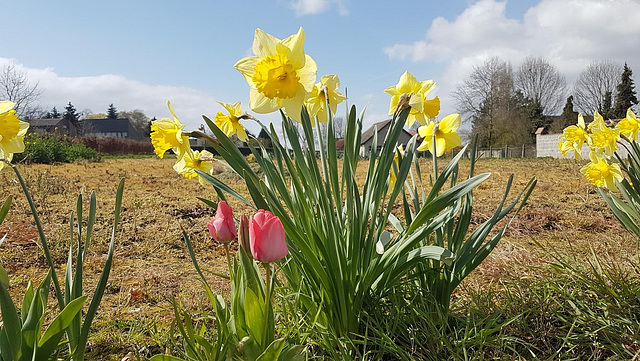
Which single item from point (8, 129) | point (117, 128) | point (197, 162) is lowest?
point (197, 162)

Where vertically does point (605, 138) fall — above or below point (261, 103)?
below

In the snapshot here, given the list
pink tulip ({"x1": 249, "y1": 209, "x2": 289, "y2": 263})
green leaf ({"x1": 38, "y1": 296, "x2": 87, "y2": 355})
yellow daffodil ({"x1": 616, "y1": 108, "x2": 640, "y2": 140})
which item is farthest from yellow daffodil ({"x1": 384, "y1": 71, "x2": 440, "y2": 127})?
yellow daffodil ({"x1": 616, "y1": 108, "x2": 640, "y2": 140})

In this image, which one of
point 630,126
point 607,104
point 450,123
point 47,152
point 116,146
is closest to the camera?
point 450,123

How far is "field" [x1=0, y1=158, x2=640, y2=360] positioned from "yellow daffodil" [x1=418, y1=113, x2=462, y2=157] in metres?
0.55

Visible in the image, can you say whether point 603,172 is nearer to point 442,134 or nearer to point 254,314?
point 442,134

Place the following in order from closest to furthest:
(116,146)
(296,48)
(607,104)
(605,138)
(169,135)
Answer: (296,48) → (169,135) → (605,138) → (116,146) → (607,104)

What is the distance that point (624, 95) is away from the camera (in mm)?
30719

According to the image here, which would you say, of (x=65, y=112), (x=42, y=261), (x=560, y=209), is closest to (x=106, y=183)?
(x=42, y=261)

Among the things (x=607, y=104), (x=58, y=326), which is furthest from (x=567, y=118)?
(x=58, y=326)

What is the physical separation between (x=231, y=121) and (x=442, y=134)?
815mm

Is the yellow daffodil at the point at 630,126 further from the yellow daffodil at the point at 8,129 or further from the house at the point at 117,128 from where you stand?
the house at the point at 117,128

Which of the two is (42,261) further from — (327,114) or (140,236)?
(327,114)

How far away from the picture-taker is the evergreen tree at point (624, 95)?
99.6 feet

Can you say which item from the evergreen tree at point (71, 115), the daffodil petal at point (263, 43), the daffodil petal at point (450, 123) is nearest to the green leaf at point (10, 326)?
the daffodil petal at point (263, 43)
